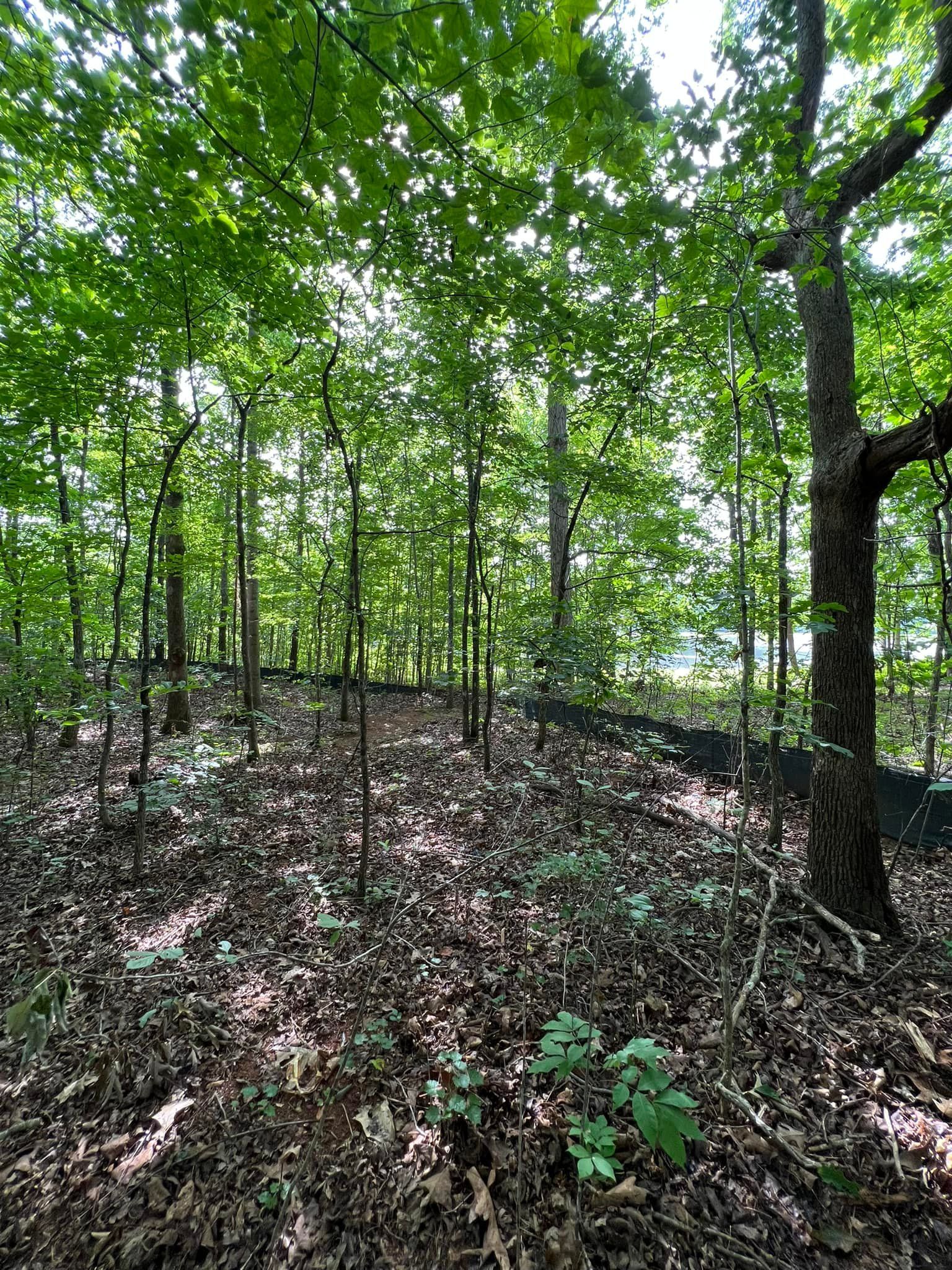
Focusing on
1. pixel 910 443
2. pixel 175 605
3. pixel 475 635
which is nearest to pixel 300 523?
pixel 175 605

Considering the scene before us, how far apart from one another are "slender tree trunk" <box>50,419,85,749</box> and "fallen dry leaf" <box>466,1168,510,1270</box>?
4.12 metres

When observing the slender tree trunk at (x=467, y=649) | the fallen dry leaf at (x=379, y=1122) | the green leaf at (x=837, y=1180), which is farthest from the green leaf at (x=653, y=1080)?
the slender tree trunk at (x=467, y=649)

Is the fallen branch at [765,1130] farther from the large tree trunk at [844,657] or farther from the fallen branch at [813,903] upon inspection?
the large tree trunk at [844,657]

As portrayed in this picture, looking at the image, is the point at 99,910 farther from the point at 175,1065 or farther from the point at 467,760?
the point at 467,760

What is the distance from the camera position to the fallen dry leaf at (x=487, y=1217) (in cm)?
154

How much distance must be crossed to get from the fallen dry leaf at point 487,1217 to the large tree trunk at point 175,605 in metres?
5.12

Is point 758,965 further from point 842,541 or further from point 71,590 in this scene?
point 71,590

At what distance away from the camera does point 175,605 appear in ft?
23.4

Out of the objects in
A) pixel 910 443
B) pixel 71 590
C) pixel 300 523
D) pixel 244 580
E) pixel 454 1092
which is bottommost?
pixel 454 1092

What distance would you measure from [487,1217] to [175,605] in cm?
761

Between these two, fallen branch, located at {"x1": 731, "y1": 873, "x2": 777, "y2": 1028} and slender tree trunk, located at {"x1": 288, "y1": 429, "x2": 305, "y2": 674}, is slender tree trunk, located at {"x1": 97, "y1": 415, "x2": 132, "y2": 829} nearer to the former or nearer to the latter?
slender tree trunk, located at {"x1": 288, "y1": 429, "x2": 305, "y2": 674}

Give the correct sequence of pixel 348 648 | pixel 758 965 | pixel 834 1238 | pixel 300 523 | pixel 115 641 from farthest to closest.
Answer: pixel 300 523 → pixel 348 648 → pixel 115 641 → pixel 758 965 → pixel 834 1238

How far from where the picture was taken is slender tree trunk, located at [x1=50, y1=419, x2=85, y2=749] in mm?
4844

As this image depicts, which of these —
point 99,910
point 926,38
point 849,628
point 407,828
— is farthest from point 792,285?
point 99,910
